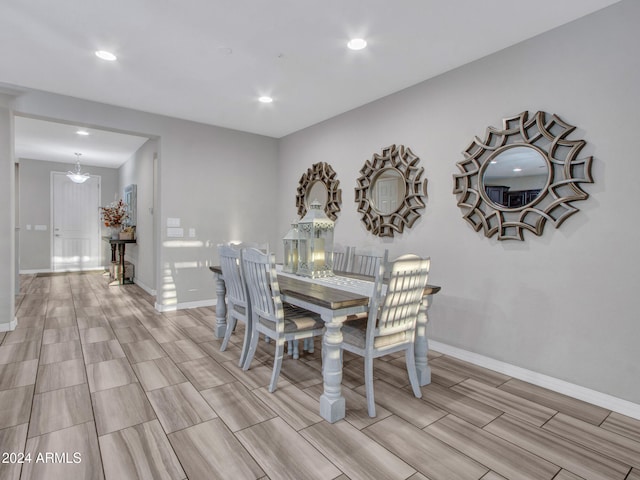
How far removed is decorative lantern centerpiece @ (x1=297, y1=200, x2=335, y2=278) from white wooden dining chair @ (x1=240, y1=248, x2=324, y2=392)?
40cm

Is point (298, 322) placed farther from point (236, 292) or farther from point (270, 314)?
point (236, 292)

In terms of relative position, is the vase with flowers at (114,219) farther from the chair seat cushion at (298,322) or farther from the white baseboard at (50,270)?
the chair seat cushion at (298,322)

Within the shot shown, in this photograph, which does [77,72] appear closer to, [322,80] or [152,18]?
[152,18]

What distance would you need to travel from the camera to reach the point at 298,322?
252 centimetres

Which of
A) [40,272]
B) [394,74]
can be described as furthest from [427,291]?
[40,272]

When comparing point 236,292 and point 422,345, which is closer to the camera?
point 422,345

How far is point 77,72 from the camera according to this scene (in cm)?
322

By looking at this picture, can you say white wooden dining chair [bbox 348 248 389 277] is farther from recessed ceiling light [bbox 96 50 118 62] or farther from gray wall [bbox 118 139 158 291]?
gray wall [bbox 118 139 158 291]

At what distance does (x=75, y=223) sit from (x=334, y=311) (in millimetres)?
8526

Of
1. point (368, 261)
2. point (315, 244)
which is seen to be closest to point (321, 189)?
point (368, 261)

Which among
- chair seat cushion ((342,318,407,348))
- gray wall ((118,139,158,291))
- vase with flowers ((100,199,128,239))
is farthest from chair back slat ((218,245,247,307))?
vase with flowers ((100,199,128,239))

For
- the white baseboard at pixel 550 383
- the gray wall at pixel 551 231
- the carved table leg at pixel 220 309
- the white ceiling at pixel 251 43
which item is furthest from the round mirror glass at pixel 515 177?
the carved table leg at pixel 220 309

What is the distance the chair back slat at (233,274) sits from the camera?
112 inches

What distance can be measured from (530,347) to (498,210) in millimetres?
1064
